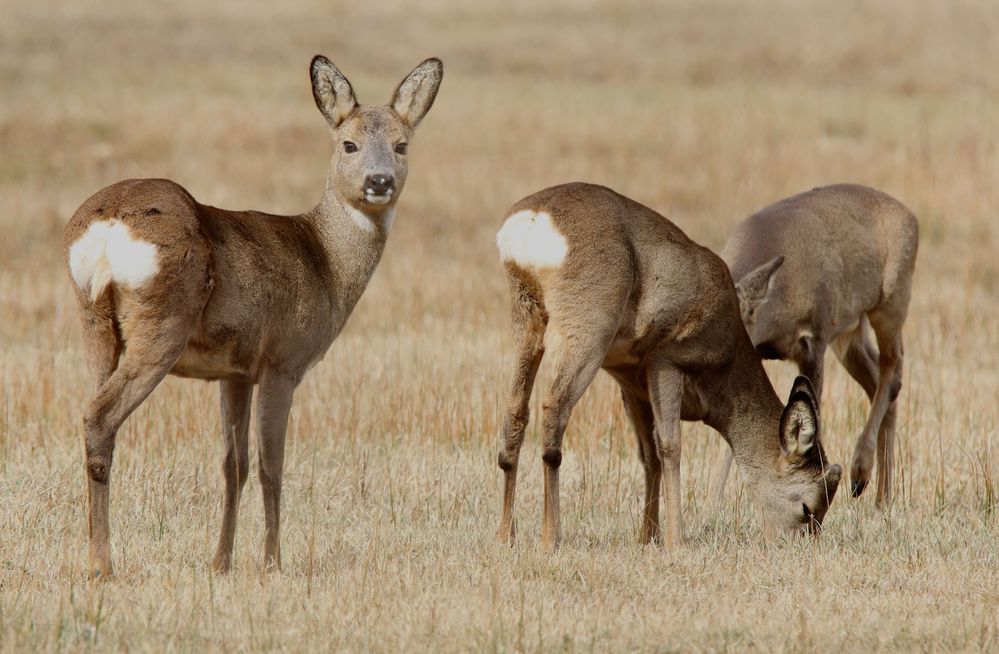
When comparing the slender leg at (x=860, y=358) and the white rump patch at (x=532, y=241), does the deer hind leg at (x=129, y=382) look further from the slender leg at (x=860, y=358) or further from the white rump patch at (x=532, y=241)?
the slender leg at (x=860, y=358)

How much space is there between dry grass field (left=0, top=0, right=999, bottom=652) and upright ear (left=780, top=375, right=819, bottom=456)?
0.49 meters

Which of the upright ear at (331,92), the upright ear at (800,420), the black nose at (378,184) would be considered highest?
the upright ear at (331,92)

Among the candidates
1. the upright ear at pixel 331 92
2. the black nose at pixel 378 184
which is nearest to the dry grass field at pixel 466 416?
the black nose at pixel 378 184

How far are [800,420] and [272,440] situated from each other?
8.67 ft

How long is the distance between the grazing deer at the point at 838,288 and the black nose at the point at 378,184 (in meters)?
2.40

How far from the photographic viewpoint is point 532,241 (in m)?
6.82

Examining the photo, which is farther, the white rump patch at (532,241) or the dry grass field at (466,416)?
the white rump patch at (532,241)

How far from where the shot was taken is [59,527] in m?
6.97

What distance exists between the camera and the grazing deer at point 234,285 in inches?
225

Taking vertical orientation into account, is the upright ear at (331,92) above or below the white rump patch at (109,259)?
above

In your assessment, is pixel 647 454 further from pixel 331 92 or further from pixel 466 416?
pixel 331 92

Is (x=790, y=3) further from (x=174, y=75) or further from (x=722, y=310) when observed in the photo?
(x=722, y=310)

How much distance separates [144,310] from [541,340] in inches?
81.3

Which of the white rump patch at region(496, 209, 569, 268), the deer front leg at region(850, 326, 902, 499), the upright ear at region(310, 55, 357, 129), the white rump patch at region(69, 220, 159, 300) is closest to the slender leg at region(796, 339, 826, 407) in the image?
the deer front leg at region(850, 326, 902, 499)
